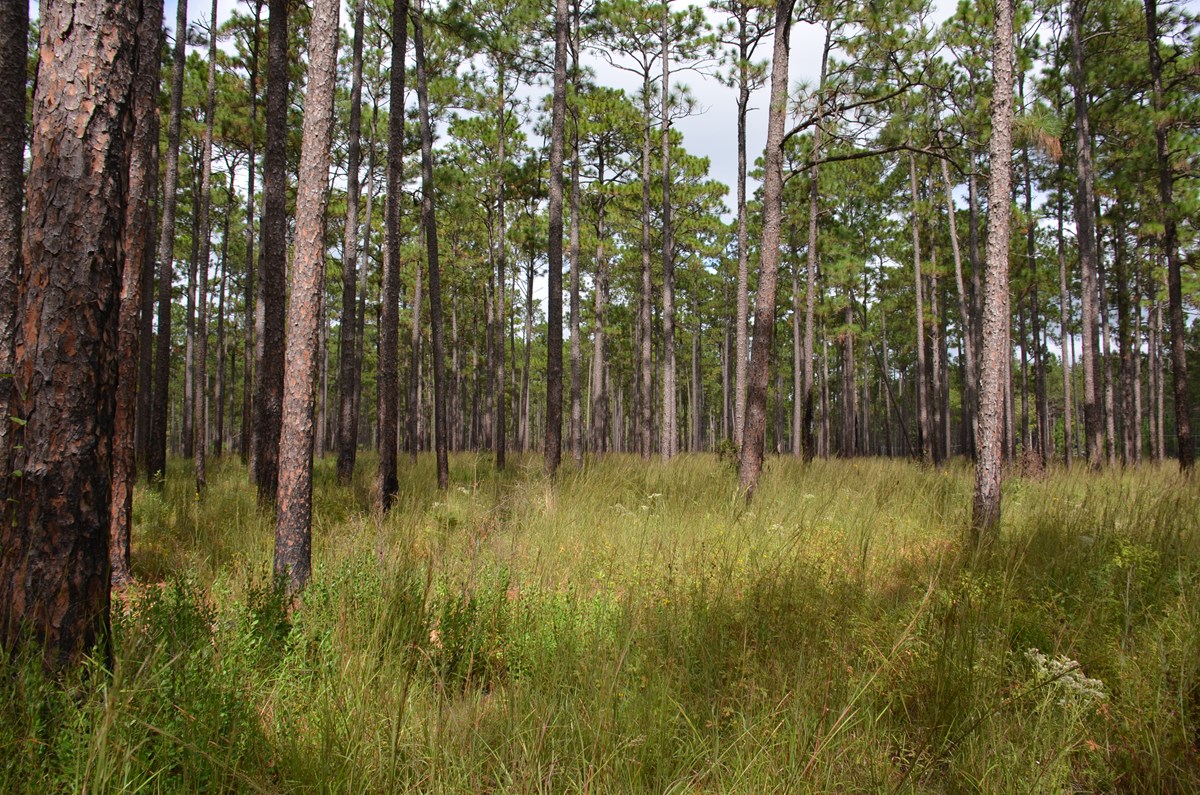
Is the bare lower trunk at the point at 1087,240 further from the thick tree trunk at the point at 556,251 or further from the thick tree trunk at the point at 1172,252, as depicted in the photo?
the thick tree trunk at the point at 556,251

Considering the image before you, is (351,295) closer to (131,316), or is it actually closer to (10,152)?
(10,152)

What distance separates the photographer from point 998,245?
5797 millimetres

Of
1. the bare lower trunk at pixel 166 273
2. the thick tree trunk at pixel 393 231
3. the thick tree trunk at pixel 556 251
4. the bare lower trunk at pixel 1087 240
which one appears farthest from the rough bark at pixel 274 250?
the bare lower trunk at pixel 1087 240

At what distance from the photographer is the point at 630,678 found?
2604 mm

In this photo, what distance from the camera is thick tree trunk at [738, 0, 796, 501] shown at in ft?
→ 25.6

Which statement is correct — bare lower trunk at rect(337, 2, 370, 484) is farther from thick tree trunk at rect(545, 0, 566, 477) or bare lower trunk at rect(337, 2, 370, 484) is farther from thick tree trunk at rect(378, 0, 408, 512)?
thick tree trunk at rect(545, 0, 566, 477)

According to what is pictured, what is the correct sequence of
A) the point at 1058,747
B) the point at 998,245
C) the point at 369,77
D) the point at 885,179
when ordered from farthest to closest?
the point at 885,179 → the point at 369,77 → the point at 998,245 → the point at 1058,747

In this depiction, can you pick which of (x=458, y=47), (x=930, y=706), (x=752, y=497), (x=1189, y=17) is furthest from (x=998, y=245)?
(x=458, y=47)

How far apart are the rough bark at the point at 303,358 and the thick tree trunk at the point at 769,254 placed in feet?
18.0

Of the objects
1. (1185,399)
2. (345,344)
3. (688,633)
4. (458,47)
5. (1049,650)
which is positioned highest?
(458,47)

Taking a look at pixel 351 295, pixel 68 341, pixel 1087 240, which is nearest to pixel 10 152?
pixel 68 341

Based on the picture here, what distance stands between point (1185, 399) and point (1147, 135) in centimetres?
641

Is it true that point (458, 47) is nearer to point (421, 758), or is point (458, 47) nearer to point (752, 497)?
point (752, 497)

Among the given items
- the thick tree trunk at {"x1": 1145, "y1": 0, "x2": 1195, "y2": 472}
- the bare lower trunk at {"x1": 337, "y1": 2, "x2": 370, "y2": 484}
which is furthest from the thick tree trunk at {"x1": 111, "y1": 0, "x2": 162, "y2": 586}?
the thick tree trunk at {"x1": 1145, "y1": 0, "x2": 1195, "y2": 472}
